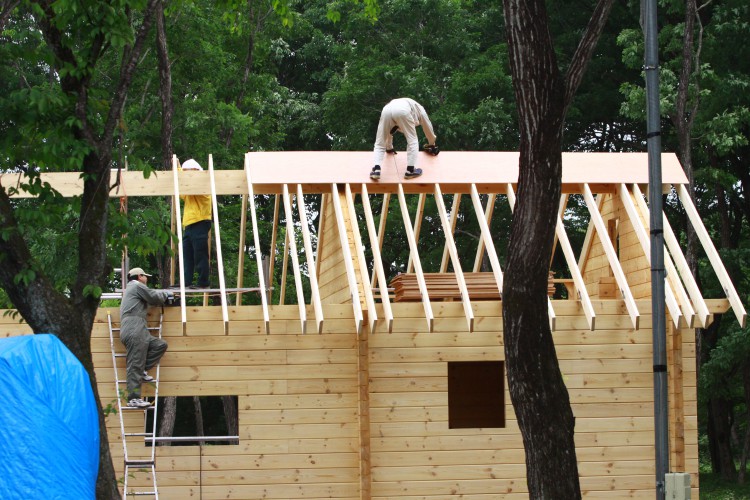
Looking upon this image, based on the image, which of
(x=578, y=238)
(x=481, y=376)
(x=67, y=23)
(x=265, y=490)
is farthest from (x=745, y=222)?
(x=67, y=23)

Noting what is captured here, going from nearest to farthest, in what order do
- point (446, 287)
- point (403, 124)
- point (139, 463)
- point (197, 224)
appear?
1. point (139, 463)
2. point (446, 287)
3. point (403, 124)
4. point (197, 224)

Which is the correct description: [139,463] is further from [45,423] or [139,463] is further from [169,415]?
[169,415]

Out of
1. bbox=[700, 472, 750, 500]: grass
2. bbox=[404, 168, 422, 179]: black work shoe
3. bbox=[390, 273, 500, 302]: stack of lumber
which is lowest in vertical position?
bbox=[700, 472, 750, 500]: grass

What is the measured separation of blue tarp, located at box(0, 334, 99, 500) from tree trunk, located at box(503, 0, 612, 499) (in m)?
3.11

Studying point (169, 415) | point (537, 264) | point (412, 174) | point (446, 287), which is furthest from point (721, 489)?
point (537, 264)

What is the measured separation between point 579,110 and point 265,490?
12.8m

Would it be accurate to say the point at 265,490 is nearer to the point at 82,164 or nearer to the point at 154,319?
the point at 154,319

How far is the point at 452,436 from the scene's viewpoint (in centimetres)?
1181

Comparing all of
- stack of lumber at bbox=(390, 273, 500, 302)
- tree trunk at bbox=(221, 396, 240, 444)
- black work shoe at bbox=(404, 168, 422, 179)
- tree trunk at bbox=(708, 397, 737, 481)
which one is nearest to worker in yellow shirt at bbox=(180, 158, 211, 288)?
black work shoe at bbox=(404, 168, 422, 179)

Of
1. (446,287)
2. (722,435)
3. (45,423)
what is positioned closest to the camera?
(45,423)

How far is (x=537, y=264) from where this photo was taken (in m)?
8.12

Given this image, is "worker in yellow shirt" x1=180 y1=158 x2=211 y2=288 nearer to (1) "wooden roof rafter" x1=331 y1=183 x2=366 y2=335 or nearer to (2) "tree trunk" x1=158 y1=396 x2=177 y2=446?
(1) "wooden roof rafter" x1=331 y1=183 x2=366 y2=335

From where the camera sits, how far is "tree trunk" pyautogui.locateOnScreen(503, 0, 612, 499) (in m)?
8.05

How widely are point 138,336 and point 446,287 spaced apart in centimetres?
350
